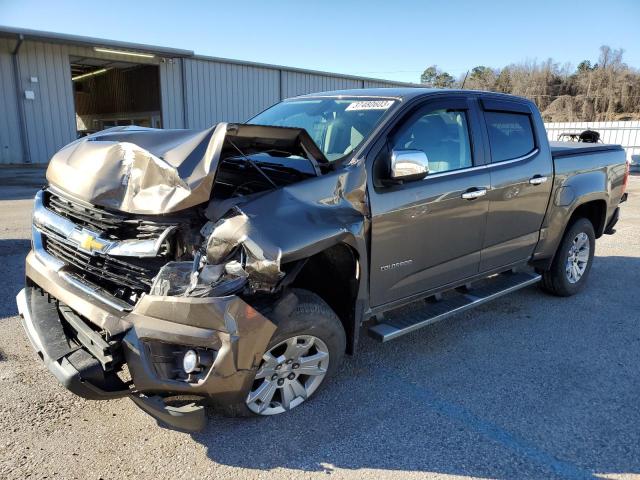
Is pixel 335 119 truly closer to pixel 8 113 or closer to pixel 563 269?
pixel 563 269

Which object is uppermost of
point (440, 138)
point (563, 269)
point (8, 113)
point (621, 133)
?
point (440, 138)

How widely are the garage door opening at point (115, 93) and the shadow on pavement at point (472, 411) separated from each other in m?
21.3

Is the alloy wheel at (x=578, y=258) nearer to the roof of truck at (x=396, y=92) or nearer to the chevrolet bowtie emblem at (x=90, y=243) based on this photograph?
the roof of truck at (x=396, y=92)

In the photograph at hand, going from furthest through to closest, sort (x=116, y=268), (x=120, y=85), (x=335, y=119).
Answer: (x=120, y=85), (x=335, y=119), (x=116, y=268)

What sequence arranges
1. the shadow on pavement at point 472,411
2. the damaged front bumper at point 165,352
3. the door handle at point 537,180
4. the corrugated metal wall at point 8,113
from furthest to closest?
the corrugated metal wall at point 8,113 < the door handle at point 537,180 < the shadow on pavement at point 472,411 < the damaged front bumper at point 165,352

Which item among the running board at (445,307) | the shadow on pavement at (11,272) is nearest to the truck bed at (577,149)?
the running board at (445,307)

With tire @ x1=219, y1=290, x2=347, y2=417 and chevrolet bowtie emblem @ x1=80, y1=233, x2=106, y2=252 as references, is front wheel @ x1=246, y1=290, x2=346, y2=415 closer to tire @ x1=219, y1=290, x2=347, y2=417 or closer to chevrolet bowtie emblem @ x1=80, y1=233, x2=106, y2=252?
tire @ x1=219, y1=290, x2=347, y2=417

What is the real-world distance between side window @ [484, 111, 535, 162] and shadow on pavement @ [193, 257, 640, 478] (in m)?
1.59

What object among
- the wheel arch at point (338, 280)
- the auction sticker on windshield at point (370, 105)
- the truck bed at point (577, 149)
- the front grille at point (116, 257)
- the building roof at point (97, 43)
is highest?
the building roof at point (97, 43)

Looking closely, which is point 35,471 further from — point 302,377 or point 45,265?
point 302,377

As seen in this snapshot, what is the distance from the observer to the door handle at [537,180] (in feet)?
14.6

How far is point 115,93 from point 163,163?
27.9m

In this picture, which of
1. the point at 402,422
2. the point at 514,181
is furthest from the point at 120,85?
the point at 402,422

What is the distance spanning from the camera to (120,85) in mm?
26406
